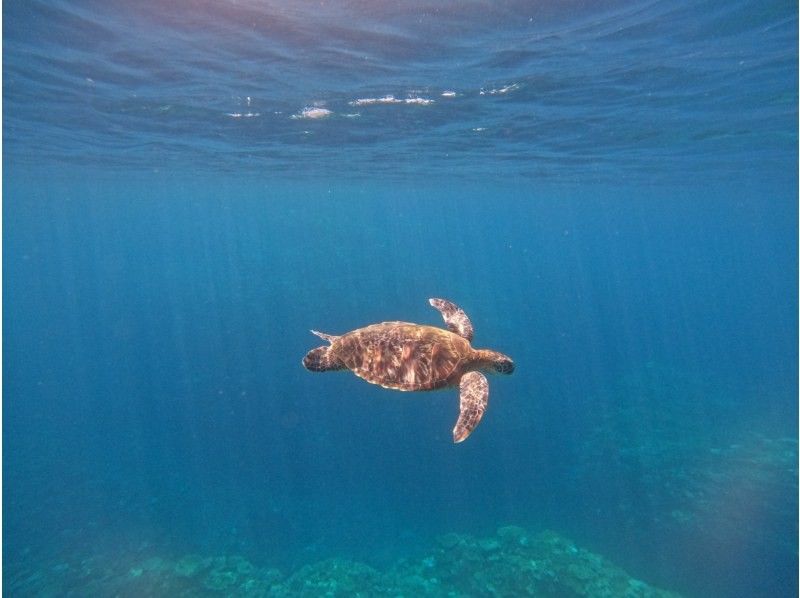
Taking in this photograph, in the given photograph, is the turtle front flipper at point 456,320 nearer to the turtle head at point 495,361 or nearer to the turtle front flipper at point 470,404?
the turtle head at point 495,361

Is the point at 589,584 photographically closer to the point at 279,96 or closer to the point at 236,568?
the point at 236,568

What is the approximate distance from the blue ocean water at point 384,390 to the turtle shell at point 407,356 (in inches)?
208

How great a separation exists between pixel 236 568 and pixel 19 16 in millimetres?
15611

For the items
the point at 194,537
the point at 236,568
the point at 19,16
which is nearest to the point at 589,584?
the point at 236,568

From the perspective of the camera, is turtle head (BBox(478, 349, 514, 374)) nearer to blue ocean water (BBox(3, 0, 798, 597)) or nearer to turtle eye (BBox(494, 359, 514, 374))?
turtle eye (BBox(494, 359, 514, 374))

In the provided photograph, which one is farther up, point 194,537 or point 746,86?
point 746,86

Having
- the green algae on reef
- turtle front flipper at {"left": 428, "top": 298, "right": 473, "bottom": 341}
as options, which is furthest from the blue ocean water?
turtle front flipper at {"left": 428, "top": 298, "right": 473, "bottom": 341}

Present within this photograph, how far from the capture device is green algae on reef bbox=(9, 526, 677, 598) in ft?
41.5

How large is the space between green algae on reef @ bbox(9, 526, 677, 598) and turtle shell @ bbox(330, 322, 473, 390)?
7.99 m

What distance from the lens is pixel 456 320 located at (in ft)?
33.2

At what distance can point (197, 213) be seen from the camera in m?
89.9

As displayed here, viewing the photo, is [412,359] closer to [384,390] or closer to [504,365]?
[504,365]

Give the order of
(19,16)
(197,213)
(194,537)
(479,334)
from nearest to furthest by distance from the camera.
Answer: (19,16) → (194,537) → (479,334) → (197,213)

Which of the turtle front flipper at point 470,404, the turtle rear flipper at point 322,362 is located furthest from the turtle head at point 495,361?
the turtle rear flipper at point 322,362
